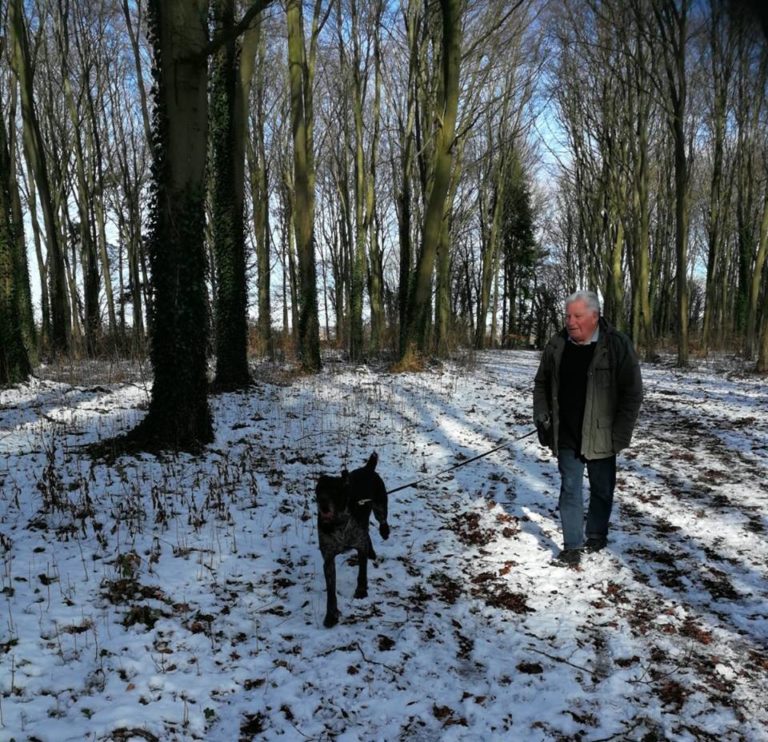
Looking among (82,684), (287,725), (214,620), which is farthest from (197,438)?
(287,725)

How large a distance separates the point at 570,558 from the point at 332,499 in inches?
90.1

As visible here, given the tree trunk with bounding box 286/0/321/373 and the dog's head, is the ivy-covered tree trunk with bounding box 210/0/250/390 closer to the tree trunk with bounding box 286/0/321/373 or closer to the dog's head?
the tree trunk with bounding box 286/0/321/373

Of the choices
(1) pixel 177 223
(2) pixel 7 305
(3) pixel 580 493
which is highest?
(1) pixel 177 223

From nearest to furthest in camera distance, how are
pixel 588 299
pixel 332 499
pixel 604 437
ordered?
pixel 332 499 → pixel 588 299 → pixel 604 437

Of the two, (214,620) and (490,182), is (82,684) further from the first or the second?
(490,182)

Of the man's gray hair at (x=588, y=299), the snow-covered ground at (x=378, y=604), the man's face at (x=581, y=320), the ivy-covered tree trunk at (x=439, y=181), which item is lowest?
the snow-covered ground at (x=378, y=604)

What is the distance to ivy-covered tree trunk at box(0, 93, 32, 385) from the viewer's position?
9.94 m

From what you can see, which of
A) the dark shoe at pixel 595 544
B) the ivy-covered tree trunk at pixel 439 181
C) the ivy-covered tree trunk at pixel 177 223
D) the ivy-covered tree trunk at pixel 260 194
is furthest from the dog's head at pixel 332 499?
the ivy-covered tree trunk at pixel 260 194

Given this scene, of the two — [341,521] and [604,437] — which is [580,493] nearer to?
[604,437]

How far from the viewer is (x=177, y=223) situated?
259 inches

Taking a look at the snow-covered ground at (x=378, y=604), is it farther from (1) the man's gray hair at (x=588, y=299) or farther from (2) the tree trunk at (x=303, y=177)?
(2) the tree trunk at (x=303, y=177)

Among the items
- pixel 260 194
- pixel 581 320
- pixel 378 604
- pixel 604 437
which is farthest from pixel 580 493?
pixel 260 194

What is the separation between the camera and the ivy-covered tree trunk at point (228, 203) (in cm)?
1090

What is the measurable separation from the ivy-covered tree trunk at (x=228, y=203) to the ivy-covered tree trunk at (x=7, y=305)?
3.68 meters
